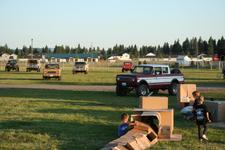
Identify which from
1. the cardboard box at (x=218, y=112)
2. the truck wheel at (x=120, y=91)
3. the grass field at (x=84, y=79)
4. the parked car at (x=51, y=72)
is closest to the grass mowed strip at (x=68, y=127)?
the cardboard box at (x=218, y=112)

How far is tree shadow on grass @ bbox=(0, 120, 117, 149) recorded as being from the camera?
1205cm

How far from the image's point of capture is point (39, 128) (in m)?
14.3

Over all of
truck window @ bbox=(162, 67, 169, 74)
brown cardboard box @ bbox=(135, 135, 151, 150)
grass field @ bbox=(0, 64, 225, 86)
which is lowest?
grass field @ bbox=(0, 64, 225, 86)

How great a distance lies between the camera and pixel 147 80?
92.0ft

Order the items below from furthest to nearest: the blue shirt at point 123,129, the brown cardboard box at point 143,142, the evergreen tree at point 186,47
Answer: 1. the evergreen tree at point 186,47
2. the blue shirt at point 123,129
3. the brown cardboard box at point 143,142

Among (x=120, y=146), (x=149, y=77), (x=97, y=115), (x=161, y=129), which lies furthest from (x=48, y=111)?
(x=149, y=77)

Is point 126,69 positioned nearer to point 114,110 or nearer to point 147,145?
point 114,110

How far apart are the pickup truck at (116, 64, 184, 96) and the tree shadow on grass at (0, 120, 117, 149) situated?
12297 millimetres

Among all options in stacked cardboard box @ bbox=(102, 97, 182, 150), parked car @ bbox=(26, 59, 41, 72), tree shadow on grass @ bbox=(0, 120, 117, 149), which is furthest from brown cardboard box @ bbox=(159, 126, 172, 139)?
parked car @ bbox=(26, 59, 41, 72)

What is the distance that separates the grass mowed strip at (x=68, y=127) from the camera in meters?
12.0

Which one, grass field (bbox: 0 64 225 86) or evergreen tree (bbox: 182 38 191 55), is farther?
evergreen tree (bbox: 182 38 191 55)

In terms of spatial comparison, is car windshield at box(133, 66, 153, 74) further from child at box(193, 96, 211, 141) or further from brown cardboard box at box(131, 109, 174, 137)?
child at box(193, 96, 211, 141)

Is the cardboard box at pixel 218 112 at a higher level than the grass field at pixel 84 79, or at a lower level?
higher

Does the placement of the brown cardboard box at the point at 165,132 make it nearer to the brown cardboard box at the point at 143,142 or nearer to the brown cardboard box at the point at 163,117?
the brown cardboard box at the point at 163,117
